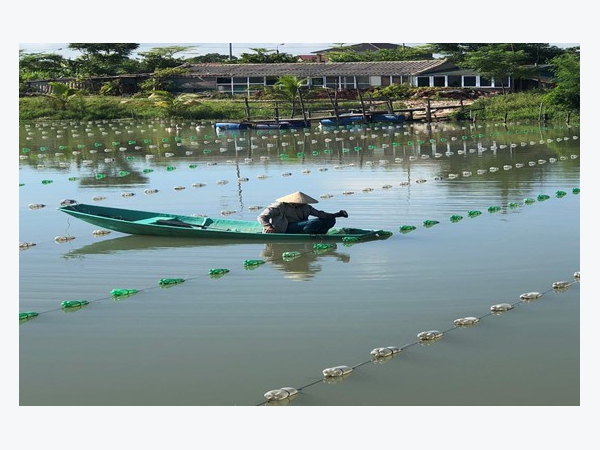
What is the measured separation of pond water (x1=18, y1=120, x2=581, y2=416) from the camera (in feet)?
20.4

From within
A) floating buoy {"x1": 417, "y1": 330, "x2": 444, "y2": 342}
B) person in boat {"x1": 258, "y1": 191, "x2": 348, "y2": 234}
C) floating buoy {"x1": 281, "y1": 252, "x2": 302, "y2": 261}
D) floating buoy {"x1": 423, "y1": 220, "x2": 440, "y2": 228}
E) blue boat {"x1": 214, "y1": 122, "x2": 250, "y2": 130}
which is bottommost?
floating buoy {"x1": 417, "y1": 330, "x2": 444, "y2": 342}

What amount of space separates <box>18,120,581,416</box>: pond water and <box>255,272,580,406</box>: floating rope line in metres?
0.03

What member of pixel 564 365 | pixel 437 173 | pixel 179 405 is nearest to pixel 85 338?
pixel 179 405

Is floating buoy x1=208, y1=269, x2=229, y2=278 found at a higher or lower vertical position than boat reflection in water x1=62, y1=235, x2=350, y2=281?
lower

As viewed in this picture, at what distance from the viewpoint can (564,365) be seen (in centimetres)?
650

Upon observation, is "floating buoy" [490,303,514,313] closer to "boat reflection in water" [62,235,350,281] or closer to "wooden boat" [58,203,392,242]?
"boat reflection in water" [62,235,350,281]

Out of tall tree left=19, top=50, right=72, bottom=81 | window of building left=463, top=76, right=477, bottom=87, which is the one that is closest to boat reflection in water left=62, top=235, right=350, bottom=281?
window of building left=463, top=76, right=477, bottom=87

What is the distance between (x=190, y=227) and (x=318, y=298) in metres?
2.86

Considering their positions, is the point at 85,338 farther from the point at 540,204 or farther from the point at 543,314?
the point at 540,204

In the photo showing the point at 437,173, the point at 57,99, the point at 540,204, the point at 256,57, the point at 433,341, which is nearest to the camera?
the point at 433,341

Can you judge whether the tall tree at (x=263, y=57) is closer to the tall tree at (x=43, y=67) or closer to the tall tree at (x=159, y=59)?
the tall tree at (x=159, y=59)

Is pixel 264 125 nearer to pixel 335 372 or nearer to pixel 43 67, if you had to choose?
pixel 43 67

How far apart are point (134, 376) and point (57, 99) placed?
97.4ft

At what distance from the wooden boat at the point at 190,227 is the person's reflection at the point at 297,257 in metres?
0.11
